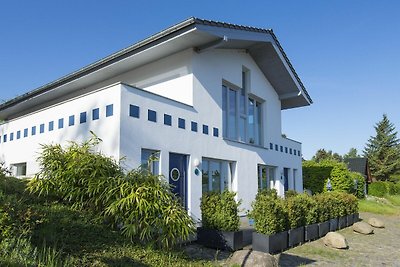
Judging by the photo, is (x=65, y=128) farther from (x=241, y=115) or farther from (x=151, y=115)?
(x=241, y=115)

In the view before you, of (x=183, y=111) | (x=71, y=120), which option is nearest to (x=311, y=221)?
(x=183, y=111)

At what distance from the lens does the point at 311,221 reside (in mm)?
11656

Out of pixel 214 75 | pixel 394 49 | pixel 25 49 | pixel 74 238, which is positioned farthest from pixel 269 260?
pixel 25 49

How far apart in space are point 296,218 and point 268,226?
172cm

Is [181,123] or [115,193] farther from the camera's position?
[181,123]

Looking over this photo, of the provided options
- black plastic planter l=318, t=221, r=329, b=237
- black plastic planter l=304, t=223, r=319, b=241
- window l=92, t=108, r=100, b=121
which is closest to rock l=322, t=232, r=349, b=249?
black plastic planter l=304, t=223, r=319, b=241

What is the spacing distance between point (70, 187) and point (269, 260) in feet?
16.0

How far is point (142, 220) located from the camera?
7371 mm

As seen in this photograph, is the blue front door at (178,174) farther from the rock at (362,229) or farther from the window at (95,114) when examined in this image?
the rock at (362,229)

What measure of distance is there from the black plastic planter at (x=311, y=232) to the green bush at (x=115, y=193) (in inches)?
200

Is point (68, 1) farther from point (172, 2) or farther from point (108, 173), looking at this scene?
point (108, 173)

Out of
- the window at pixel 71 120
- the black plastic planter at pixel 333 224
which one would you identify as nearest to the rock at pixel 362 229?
the black plastic planter at pixel 333 224

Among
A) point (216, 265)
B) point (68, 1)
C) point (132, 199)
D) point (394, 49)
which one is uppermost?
point (68, 1)

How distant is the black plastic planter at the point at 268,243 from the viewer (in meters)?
9.06
